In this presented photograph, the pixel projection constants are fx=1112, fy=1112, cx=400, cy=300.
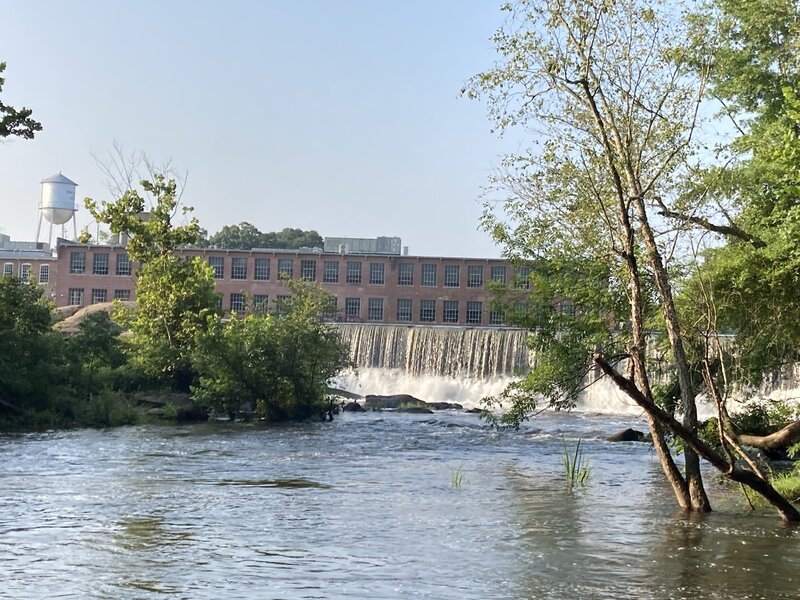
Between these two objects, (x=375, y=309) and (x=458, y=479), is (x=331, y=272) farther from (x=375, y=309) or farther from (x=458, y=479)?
(x=458, y=479)

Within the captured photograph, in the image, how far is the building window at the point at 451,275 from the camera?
85400 millimetres

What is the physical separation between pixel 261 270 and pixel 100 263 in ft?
42.1

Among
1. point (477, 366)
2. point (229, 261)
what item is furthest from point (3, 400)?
point (229, 261)

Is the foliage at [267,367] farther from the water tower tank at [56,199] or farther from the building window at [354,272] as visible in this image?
the water tower tank at [56,199]

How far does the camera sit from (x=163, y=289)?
153 ft

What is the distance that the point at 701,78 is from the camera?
18.1 meters

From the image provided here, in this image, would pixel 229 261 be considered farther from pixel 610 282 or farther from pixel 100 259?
pixel 610 282

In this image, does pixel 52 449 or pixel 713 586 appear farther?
pixel 52 449

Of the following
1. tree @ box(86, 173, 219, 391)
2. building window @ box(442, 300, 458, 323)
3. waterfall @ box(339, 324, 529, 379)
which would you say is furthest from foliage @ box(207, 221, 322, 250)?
tree @ box(86, 173, 219, 391)

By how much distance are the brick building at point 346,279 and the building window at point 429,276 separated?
77 mm

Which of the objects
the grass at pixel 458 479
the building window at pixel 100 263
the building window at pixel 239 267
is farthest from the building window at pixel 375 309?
the grass at pixel 458 479

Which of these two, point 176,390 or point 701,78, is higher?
point 701,78

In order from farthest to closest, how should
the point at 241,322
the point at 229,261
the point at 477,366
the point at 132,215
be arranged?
the point at 229,261
the point at 477,366
the point at 132,215
the point at 241,322

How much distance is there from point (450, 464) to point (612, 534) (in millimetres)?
11030
